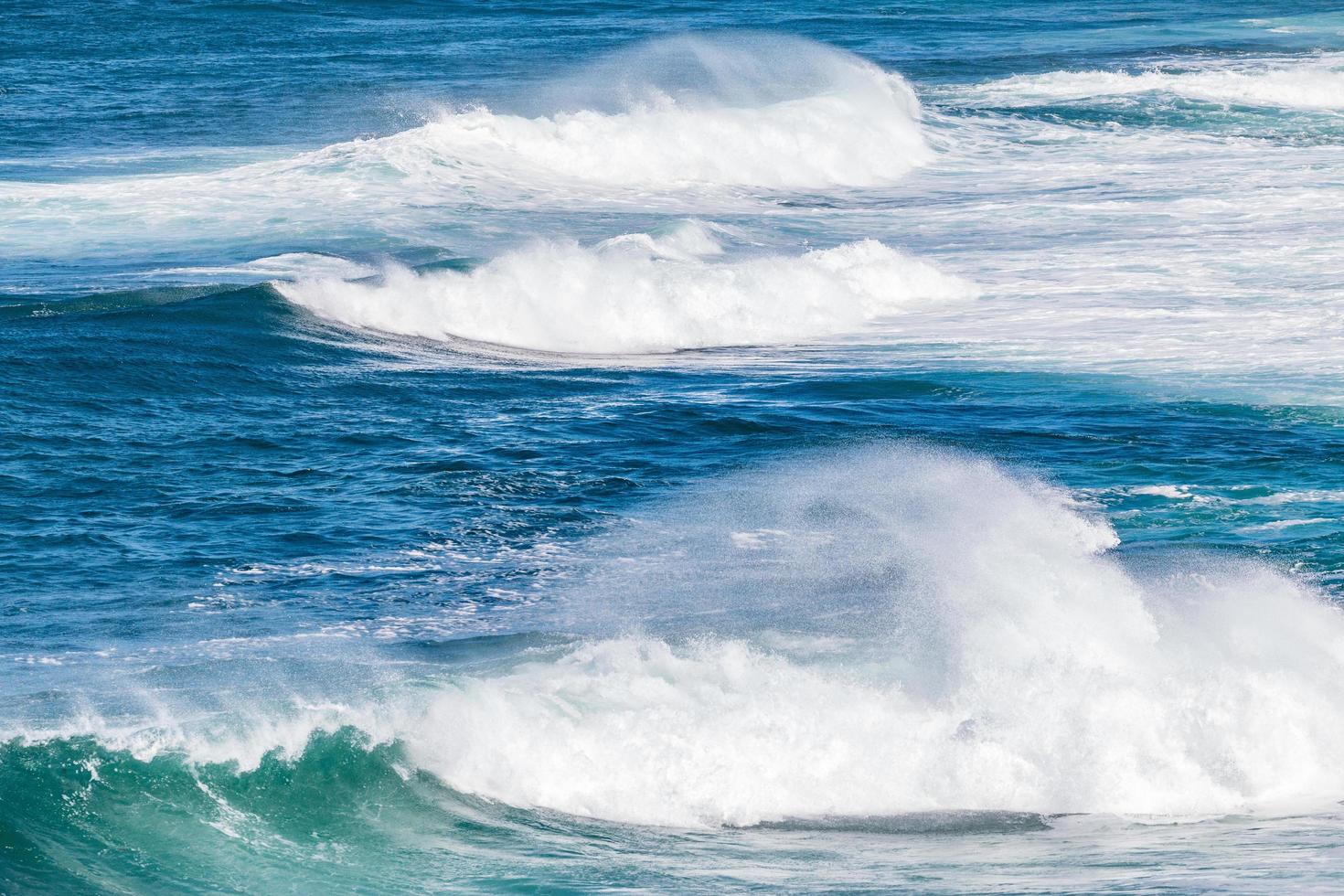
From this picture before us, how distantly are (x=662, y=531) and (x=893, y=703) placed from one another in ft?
10.7

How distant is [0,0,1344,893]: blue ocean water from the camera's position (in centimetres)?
857

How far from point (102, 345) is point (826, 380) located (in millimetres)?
7123

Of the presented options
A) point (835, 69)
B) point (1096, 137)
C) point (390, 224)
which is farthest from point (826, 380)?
point (835, 69)

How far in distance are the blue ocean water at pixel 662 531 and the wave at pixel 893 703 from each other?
29mm

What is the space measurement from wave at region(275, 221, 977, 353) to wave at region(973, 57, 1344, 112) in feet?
59.3

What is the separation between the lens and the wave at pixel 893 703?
29.3ft

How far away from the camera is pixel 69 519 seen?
39.2 feet

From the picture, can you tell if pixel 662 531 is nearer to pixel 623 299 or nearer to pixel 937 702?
pixel 937 702

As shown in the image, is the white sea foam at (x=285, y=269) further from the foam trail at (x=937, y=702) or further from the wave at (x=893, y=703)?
the foam trail at (x=937, y=702)

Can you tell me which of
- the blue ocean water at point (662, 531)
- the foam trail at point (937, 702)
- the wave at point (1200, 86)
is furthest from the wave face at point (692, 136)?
the foam trail at point (937, 702)

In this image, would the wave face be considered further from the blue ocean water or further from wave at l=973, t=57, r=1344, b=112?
wave at l=973, t=57, r=1344, b=112

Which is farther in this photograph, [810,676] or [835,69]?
[835,69]

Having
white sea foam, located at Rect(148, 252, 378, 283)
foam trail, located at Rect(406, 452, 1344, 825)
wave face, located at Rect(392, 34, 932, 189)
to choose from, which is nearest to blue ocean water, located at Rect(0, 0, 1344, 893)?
foam trail, located at Rect(406, 452, 1344, 825)

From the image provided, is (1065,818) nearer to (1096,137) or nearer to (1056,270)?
(1056,270)
